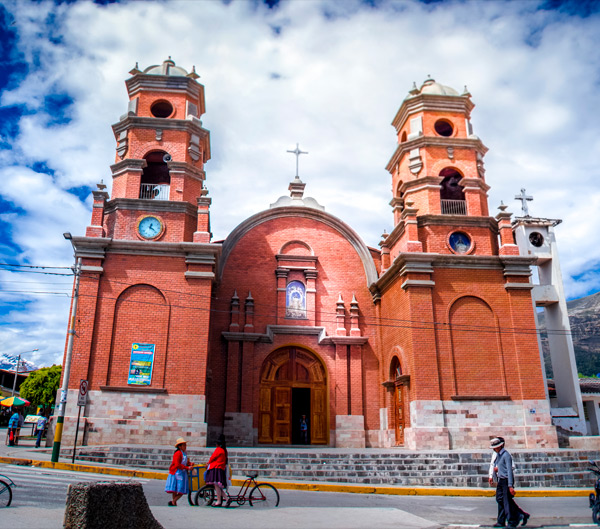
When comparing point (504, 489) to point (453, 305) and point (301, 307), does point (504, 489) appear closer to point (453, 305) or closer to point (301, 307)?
point (453, 305)

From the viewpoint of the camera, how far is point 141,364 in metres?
19.3

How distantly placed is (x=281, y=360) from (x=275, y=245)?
17.1 feet

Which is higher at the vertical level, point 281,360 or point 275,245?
point 275,245

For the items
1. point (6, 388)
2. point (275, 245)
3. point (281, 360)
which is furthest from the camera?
point (6, 388)

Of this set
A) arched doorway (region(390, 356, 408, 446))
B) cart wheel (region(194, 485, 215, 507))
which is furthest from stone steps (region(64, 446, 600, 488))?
cart wheel (region(194, 485, 215, 507))

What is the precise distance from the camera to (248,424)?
71.1 ft

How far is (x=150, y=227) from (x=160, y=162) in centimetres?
397

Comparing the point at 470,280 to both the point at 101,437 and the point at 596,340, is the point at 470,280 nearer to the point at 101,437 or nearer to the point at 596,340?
the point at 101,437


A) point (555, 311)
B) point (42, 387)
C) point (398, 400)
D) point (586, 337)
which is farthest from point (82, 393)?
point (586, 337)

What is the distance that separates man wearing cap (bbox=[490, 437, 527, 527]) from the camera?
878 cm

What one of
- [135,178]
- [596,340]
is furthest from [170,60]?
[596,340]

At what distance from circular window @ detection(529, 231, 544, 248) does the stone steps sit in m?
13.6

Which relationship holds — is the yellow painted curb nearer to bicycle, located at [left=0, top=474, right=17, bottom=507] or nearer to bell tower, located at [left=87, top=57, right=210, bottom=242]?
bicycle, located at [left=0, top=474, right=17, bottom=507]

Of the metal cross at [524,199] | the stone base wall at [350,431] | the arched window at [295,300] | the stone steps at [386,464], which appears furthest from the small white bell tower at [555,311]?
the arched window at [295,300]
